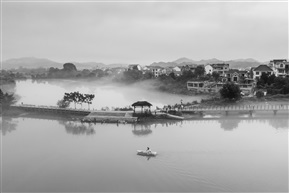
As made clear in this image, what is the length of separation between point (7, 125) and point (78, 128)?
5.23 metres

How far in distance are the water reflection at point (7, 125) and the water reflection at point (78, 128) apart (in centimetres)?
314

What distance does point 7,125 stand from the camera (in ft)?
63.1

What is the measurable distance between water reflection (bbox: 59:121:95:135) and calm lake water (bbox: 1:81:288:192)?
30 mm

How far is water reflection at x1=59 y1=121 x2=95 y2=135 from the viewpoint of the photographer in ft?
55.7

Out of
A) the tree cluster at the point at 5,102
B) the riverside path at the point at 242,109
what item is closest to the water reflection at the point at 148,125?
the riverside path at the point at 242,109

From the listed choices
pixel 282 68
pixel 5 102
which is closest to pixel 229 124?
pixel 282 68

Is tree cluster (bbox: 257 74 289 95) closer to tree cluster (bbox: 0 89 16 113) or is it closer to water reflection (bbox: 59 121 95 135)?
water reflection (bbox: 59 121 95 135)

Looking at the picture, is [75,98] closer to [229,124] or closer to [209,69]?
[229,124]

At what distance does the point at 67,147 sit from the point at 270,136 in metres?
10.6

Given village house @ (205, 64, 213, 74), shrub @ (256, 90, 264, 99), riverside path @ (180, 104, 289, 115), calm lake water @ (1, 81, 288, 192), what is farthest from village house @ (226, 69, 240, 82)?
calm lake water @ (1, 81, 288, 192)

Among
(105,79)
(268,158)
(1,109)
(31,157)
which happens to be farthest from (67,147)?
(105,79)

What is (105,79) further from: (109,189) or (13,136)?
(109,189)

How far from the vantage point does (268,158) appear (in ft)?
38.1

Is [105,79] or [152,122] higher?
[105,79]
